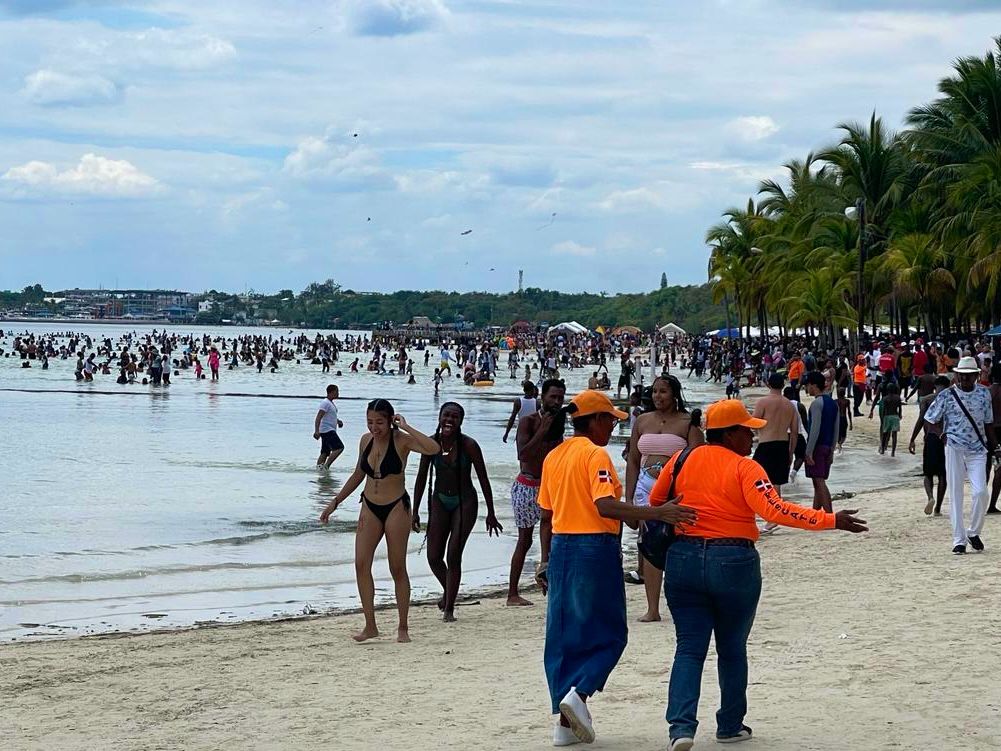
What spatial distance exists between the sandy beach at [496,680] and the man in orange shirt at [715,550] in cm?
46

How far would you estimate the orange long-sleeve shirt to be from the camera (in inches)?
202

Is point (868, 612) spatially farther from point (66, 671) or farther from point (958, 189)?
point (958, 189)

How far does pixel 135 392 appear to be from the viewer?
1989 inches

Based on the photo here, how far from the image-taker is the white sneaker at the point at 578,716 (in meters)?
5.45

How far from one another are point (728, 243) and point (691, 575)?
63667 millimetres

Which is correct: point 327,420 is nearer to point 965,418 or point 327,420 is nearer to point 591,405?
point 965,418

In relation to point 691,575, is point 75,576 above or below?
below

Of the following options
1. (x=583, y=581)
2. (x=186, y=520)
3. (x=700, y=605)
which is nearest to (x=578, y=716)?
(x=583, y=581)

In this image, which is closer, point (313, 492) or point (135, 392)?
point (313, 492)

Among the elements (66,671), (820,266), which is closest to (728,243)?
(820,266)

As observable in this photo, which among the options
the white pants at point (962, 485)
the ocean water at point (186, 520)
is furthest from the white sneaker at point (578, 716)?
the white pants at point (962, 485)

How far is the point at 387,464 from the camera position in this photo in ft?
26.1

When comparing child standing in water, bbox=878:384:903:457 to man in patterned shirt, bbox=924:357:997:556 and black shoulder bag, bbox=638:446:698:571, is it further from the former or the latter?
black shoulder bag, bbox=638:446:698:571

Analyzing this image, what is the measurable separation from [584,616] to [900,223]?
43.7 meters
